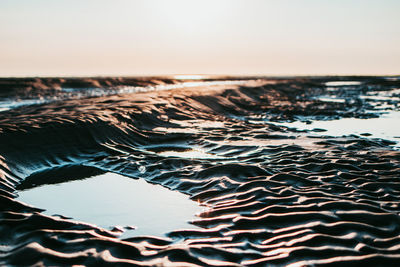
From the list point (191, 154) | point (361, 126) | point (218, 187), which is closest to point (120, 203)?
point (218, 187)

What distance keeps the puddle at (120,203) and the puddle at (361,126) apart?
11107 millimetres

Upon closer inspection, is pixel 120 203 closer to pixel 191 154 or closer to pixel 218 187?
pixel 218 187

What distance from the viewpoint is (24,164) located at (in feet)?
34.8

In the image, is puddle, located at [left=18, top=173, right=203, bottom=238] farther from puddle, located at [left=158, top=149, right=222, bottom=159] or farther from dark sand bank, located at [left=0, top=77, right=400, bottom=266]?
puddle, located at [left=158, top=149, right=222, bottom=159]

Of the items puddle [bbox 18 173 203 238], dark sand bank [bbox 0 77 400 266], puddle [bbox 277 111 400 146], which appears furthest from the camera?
puddle [bbox 277 111 400 146]

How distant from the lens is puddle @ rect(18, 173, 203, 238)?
267 inches

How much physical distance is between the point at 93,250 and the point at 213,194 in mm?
3447

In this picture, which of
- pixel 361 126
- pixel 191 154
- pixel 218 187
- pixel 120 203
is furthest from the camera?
pixel 361 126

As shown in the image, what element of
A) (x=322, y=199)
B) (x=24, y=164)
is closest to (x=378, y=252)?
(x=322, y=199)

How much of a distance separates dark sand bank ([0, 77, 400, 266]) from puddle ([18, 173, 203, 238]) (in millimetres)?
360

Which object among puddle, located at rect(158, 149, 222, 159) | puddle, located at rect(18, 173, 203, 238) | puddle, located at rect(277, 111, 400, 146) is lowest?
puddle, located at rect(18, 173, 203, 238)

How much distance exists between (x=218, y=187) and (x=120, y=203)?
2454 millimetres

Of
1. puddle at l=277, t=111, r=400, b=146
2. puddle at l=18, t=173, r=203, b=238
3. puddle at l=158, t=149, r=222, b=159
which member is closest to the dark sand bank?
puddle at l=158, t=149, r=222, b=159

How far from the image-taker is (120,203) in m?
8.04
